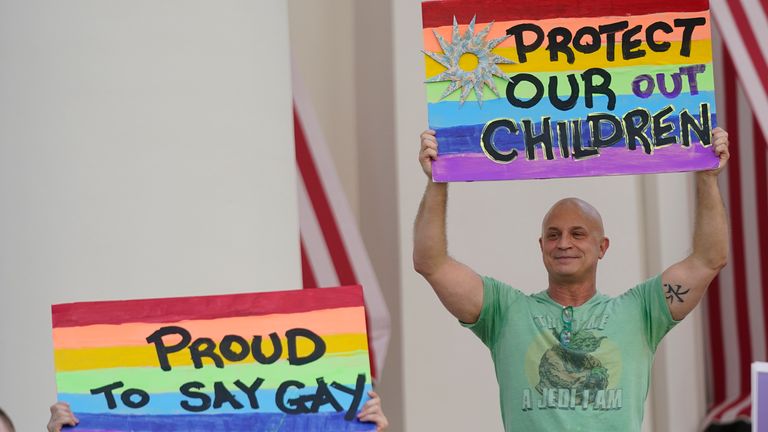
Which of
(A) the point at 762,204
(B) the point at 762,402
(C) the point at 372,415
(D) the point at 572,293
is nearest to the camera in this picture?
(C) the point at 372,415

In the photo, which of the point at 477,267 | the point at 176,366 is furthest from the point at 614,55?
the point at 477,267

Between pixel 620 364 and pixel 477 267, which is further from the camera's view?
pixel 477 267

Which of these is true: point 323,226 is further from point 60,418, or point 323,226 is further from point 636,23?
point 60,418

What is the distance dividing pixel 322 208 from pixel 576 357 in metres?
2.35

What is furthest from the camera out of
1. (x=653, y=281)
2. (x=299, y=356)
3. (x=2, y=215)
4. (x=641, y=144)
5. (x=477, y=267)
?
(x=477, y=267)

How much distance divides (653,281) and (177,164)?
126 cm

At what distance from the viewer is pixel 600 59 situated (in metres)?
3.00

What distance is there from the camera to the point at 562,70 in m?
2.99

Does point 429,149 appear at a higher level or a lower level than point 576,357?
higher

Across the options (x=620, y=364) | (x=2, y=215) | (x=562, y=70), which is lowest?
(x=620, y=364)

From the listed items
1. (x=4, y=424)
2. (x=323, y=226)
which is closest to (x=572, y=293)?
(x=4, y=424)

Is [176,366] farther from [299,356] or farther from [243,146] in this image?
[243,146]

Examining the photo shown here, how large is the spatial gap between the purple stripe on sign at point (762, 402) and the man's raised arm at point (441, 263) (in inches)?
28.4

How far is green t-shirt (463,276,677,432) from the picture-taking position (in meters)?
2.97
